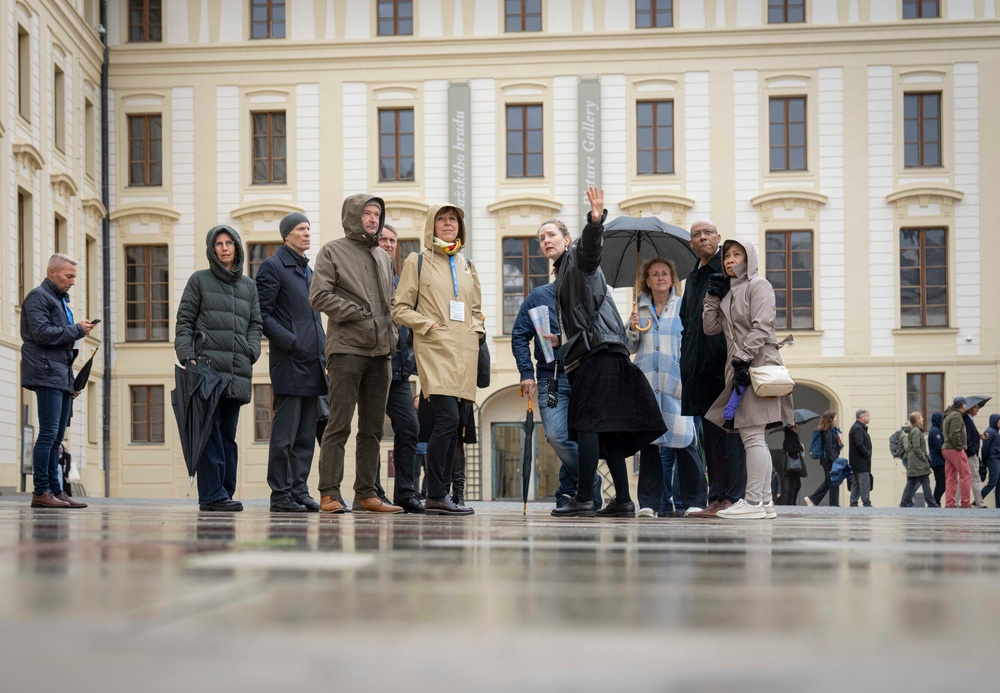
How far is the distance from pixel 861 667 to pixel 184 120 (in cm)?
3216

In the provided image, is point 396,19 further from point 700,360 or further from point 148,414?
point 700,360

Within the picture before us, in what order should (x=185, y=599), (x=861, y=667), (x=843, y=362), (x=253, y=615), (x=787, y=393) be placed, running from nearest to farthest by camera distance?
(x=861, y=667) → (x=253, y=615) → (x=185, y=599) → (x=787, y=393) → (x=843, y=362)

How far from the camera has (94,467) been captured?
3123 centimetres

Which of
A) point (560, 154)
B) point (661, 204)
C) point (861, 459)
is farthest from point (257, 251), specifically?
point (861, 459)

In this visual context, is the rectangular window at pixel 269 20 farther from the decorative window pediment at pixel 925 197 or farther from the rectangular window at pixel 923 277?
the rectangular window at pixel 923 277

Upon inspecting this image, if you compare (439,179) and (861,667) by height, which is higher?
(439,179)

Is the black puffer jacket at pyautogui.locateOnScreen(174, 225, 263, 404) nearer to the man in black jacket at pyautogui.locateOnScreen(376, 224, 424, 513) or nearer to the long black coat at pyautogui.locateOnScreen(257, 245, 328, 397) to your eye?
the long black coat at pyautogui.locateOnScreen(257, 245, 328, 397)

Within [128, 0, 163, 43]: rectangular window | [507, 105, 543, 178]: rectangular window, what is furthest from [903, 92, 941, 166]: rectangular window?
[128, 0, 163, 43]: rectangular window

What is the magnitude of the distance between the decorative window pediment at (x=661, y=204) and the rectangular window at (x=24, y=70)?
12613 mm

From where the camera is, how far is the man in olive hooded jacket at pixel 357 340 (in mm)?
8320

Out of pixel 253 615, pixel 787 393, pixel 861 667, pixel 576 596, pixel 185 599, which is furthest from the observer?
pixel 787 393

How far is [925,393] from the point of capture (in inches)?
1204

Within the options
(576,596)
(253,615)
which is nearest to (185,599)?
(253,615)

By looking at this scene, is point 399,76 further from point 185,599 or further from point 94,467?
point 185,599
